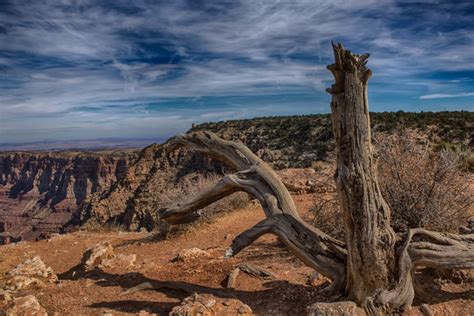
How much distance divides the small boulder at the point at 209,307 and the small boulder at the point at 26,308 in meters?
1.83

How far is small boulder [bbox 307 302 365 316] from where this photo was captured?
11.6ft

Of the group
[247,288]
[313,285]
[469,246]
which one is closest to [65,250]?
[247,288]

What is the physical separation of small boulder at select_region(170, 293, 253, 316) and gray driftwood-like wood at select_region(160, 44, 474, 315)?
72cm

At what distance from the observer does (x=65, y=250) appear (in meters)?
9.79

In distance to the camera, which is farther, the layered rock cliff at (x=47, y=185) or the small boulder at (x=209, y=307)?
the layered rock cliff at (x=47, y=185)

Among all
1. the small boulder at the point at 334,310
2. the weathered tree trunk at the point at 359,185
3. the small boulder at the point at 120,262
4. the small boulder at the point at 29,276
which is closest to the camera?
the small boulder at the point at 334,310

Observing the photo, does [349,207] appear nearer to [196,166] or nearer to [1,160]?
[196,166]

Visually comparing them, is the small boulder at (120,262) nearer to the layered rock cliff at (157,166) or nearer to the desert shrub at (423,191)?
the layered rock cliff at (157,166)

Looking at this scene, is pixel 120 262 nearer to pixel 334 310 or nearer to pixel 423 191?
pixel 334 310

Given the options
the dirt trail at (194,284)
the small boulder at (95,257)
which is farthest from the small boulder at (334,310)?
the small boulder at (95,257)

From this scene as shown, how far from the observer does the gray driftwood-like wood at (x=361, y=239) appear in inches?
149

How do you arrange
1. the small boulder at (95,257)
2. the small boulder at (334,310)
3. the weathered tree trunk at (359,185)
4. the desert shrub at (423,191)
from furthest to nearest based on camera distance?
the small boulder at (95,257) < the desert shrub at (423,191) < the weathered tree trunk at (359,185) < the small boulder at (334,310)

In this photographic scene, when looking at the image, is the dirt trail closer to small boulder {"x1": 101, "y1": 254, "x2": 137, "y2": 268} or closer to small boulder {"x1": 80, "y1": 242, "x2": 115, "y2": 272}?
small boulder {"x1": 101, "y1": 254, "x2": 137, "y2": 268}

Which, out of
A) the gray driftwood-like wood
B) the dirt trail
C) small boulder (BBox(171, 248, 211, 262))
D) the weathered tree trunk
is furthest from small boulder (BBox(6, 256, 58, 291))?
the weathered tree trunk
